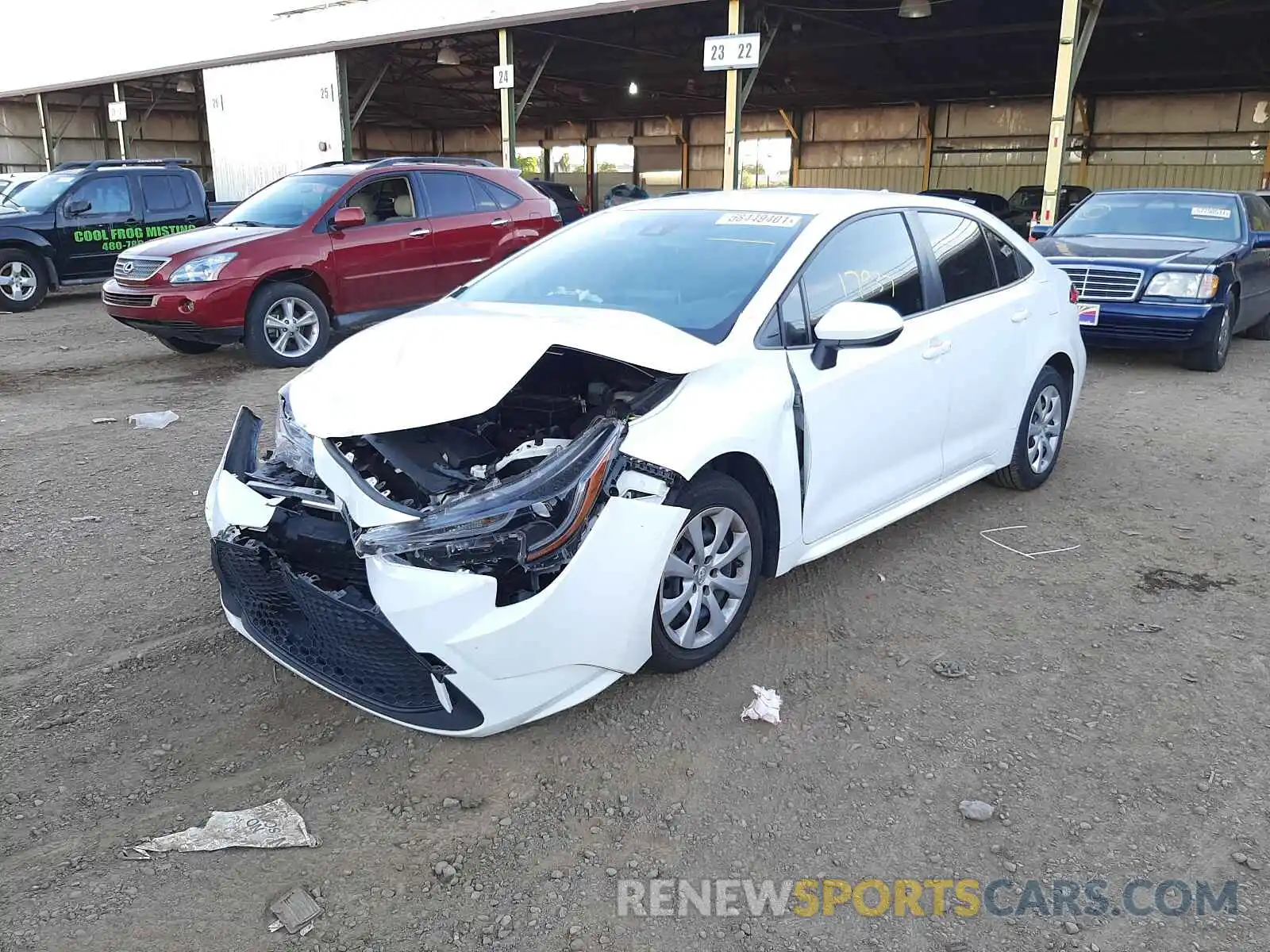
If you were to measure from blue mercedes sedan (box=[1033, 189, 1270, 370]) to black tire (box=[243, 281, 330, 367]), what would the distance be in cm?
676

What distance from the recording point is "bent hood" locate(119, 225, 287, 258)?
8.43 metres

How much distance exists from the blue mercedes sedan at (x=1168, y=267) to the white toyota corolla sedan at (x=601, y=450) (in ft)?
15.6

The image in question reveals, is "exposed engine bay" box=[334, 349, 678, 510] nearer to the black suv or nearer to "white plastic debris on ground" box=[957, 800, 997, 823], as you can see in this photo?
"white plastic debris on ground" box=[957, 800, 997, 823]

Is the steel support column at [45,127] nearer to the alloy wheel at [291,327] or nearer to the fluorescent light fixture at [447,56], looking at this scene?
the fluorescent light fixture at [447,56]

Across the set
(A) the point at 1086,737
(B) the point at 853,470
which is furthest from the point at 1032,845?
(B) the point at 853,470

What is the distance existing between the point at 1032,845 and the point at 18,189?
15460 mm

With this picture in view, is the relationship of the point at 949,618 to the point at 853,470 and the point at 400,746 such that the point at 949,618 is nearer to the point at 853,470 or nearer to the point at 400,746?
the point at 853,470

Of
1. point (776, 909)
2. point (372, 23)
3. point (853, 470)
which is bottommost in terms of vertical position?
point (776, 909)

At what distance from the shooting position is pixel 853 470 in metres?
3.81

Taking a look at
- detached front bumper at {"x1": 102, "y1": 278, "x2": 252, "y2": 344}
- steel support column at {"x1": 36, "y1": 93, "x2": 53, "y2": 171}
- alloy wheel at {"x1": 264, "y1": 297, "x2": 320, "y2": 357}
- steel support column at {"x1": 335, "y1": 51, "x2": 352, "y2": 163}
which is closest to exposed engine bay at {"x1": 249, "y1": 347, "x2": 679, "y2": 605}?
detached front bumper at {"x1": 102, "y1": 278, "x2": 252, "y2": 344}

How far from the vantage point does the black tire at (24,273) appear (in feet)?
40.3

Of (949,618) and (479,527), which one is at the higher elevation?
(479,527)

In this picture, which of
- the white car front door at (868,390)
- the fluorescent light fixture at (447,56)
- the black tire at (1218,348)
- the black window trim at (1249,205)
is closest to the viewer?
the white car front door at (868,390)

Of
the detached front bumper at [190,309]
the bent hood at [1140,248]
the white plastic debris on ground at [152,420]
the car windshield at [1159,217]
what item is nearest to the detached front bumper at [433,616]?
the white plastic debris on ground at [152,420]
